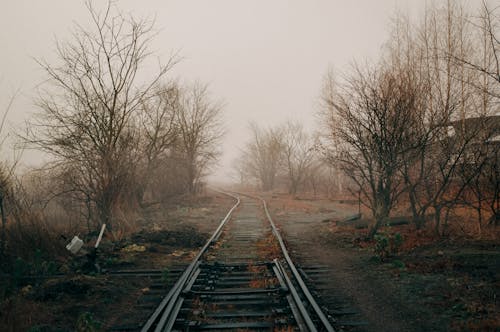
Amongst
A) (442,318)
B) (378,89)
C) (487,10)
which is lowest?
(442,318)

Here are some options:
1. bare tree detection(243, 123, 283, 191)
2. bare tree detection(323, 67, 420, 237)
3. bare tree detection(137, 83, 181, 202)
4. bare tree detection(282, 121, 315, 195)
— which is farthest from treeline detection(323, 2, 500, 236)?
bare tree detection(243, 123, 283, 191)

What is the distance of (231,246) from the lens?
998 centimetres

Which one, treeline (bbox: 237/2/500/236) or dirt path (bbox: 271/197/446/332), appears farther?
treeline (bbox: 237/2/500/236)

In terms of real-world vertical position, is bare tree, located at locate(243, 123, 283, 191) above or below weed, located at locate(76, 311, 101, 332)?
above

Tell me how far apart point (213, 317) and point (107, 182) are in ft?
26.3

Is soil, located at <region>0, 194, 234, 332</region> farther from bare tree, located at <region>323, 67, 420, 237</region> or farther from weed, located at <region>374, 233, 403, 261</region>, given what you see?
bare tree, located at <region>323, 67, 420, 237</region>

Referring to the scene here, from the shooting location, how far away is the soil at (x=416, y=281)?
15.4 feet

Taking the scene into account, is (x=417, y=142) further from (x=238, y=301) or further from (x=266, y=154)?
(x=266, y=154)

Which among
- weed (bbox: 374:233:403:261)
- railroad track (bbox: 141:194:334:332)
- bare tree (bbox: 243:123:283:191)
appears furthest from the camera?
bare tree (bbox: 243:123:283:191)

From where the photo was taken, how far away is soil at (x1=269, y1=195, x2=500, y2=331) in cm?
470

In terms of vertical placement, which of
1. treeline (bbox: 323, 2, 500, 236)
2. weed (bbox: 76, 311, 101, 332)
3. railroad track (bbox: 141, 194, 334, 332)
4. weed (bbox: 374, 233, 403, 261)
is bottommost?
weed (bbox: 76, 311, 101, 332)

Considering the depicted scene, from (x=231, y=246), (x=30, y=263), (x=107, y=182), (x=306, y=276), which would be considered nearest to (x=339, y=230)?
(x=231, y=246)

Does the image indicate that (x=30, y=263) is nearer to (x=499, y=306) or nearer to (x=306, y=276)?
(x=306, y=276)

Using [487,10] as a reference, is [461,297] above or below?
below
